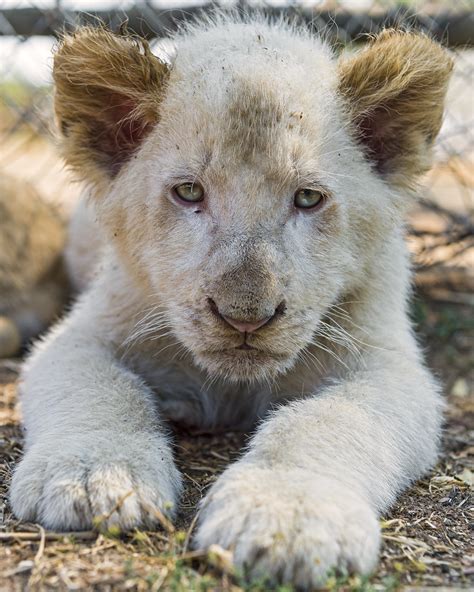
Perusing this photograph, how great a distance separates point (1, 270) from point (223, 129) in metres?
3.13

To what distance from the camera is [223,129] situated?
345cm

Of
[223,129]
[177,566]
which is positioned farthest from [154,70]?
[177,566]

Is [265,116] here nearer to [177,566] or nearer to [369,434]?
[369,434]

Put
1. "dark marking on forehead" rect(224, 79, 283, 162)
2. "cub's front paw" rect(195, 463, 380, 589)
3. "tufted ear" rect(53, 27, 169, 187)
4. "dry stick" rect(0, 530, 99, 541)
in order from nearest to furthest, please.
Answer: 1. "cub's front paw" rect(195, 463, 380, 589)
2. "dry stick" rect(0, 530, 99, 541)
3. "dark marking on forehead" rect(224, 79, 283, 162)
4. "tufted ear" rect(53, 27, 169, 187)

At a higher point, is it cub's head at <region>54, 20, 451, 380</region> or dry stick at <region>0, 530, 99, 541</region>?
cub's head at <region>54, 20, 451, 380</region>

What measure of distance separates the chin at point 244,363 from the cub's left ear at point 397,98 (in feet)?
4.01

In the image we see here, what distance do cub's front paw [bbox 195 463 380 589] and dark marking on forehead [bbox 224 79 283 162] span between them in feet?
4.36

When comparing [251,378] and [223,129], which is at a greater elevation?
[223,129]

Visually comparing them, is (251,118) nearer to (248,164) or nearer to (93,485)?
(248,164)

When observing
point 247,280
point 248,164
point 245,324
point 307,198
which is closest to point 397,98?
point 307,198

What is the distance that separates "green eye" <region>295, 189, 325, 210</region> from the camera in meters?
3.51

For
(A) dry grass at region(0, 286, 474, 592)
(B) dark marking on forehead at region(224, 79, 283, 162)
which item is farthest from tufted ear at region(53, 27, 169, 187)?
(A) dry grass at region(0, 286, 474, 592)

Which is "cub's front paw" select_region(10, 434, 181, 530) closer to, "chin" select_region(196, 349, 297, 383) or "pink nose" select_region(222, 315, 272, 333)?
"chin" select_region(196, 349, 297, 383)

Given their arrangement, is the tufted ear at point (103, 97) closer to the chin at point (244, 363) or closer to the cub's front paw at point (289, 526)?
the chin at point (244, 363)
